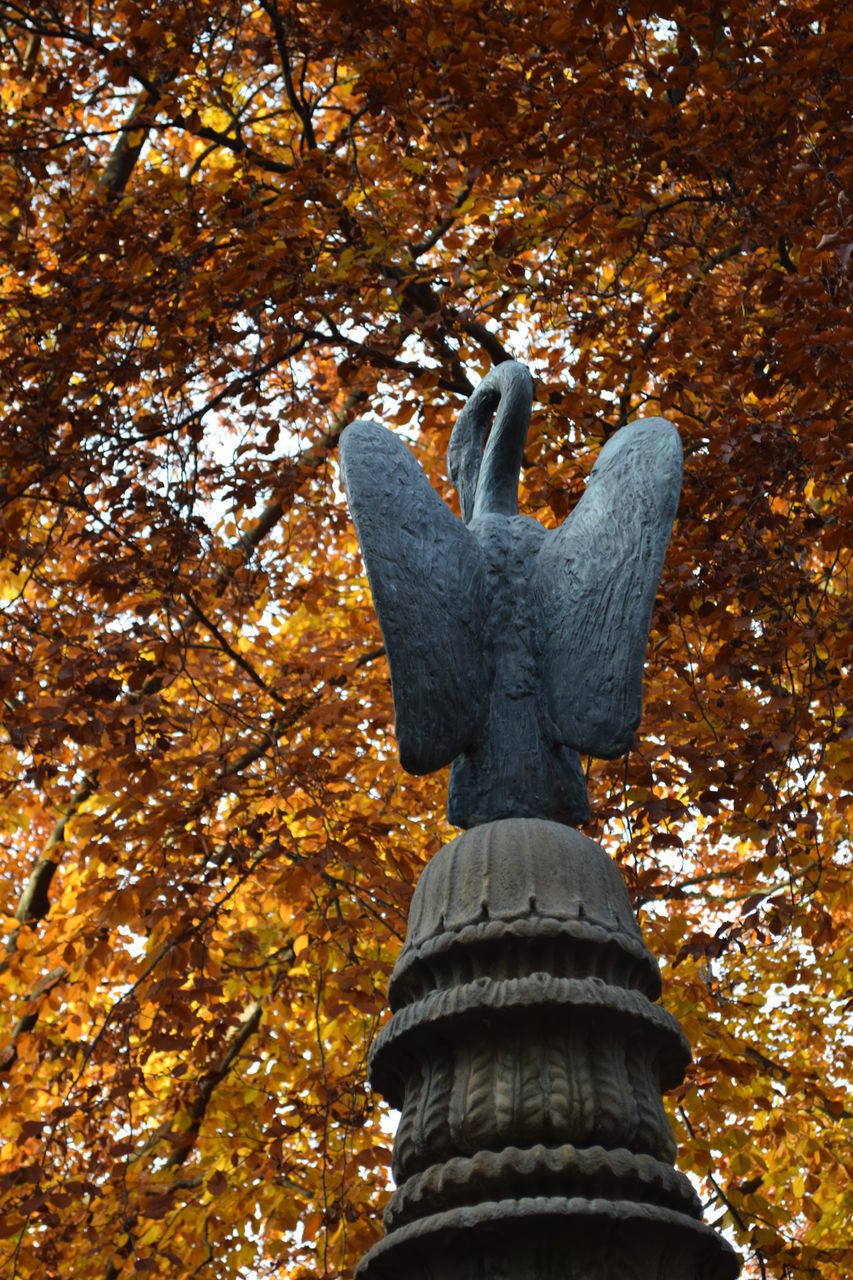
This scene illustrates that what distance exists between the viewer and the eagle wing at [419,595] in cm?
253

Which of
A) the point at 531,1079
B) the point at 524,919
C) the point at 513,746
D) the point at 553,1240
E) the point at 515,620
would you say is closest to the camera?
the point at 553,1240

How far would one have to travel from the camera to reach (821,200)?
506 centimetres

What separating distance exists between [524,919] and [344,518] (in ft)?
20.0

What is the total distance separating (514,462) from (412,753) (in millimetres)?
1059

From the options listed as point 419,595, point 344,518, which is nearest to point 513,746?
point 419,595

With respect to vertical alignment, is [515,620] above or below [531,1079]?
above

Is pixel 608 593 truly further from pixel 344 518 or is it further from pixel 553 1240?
pixel 344 518

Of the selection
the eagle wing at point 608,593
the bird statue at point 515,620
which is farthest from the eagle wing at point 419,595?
the eagle wing at point 608,593

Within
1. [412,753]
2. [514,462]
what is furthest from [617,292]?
[412,753]

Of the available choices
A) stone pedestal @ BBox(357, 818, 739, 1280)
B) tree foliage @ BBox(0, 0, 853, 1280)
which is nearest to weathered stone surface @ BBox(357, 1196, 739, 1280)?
stone pedestal @ BBox(357, 818, 739, 1280)

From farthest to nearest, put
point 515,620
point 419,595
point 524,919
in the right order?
point 515,620, point 419,595, point 524,919

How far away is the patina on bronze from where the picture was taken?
1989 millimetres

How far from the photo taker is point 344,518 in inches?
321

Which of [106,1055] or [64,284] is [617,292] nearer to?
[64,284]
